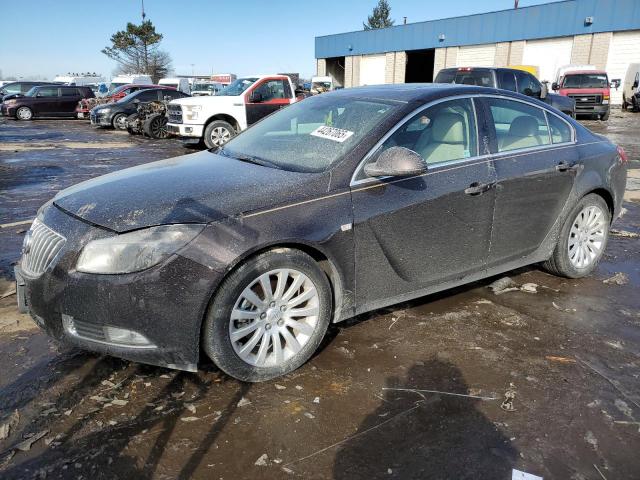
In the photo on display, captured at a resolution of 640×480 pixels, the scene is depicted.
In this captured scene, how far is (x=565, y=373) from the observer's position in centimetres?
317

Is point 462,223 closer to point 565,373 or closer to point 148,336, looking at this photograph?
point 565,373

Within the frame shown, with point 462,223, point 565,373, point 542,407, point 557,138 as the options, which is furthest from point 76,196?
point 557,138

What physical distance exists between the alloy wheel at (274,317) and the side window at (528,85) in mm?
12841

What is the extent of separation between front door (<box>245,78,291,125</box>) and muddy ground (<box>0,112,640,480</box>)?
401 inches

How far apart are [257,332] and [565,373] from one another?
6.16 ft

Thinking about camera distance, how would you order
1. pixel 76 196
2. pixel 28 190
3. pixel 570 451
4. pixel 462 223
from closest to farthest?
pixel 570 451, pixel 76 196, pixel 462 223, pixel 28 190

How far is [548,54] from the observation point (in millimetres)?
34625

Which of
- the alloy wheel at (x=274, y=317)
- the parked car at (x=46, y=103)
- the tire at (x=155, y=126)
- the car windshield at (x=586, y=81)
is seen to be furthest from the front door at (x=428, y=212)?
the parked car at (x=46, y=103)

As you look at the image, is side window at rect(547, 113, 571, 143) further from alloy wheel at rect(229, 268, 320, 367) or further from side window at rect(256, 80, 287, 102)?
side window at rect(256, 80, 287, 102)

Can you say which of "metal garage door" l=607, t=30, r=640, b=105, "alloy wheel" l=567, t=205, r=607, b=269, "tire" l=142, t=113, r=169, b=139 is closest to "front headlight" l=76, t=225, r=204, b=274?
"alloy wheel" l=567, t=205, r=607, b=269

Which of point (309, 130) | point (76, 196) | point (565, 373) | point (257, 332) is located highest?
point (309, 130)

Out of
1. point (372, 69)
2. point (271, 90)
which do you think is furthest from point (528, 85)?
point (372, 69)

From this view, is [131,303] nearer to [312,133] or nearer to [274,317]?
[274,317]

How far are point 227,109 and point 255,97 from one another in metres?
0.82
